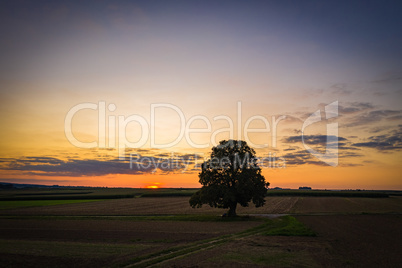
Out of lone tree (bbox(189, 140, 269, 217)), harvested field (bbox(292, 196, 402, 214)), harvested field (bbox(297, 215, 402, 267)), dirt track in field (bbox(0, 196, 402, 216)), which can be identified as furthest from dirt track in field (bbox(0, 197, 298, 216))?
harvested field (bbox(297, 215, 402, 267))

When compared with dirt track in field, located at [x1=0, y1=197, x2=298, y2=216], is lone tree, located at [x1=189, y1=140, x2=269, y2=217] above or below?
above

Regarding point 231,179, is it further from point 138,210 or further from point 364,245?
point 138,210

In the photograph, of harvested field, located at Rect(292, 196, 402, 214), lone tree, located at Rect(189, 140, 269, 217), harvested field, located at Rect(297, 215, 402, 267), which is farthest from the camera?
harvested field, located at Rect(292, 196, 402, 214)

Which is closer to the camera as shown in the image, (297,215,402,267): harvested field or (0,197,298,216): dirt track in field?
(297,215,402,267): harvested field

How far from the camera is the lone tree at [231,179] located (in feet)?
172

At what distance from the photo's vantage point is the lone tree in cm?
5250

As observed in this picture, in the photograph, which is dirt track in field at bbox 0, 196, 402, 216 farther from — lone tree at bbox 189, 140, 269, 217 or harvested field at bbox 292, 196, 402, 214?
lone tree at bbox 189, 140, 269, 217

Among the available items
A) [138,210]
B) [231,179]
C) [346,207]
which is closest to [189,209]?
[138,210]

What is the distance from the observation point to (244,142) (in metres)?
56.9

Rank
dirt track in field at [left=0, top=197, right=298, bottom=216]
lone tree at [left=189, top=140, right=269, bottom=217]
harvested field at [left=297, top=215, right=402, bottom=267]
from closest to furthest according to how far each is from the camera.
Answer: harvested field at [left=297, top=215, right=402, bottom=267], lone tree at [left=189, top=140, right=269, bottom=217], dirt track in field at [left=0, top=197, right=298, bottom=216]

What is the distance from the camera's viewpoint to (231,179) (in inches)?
2126

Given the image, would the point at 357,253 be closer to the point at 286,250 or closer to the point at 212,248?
the point at 286,250

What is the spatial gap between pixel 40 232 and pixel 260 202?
35.7 metres

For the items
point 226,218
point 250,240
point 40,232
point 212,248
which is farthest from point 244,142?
point 40,232
